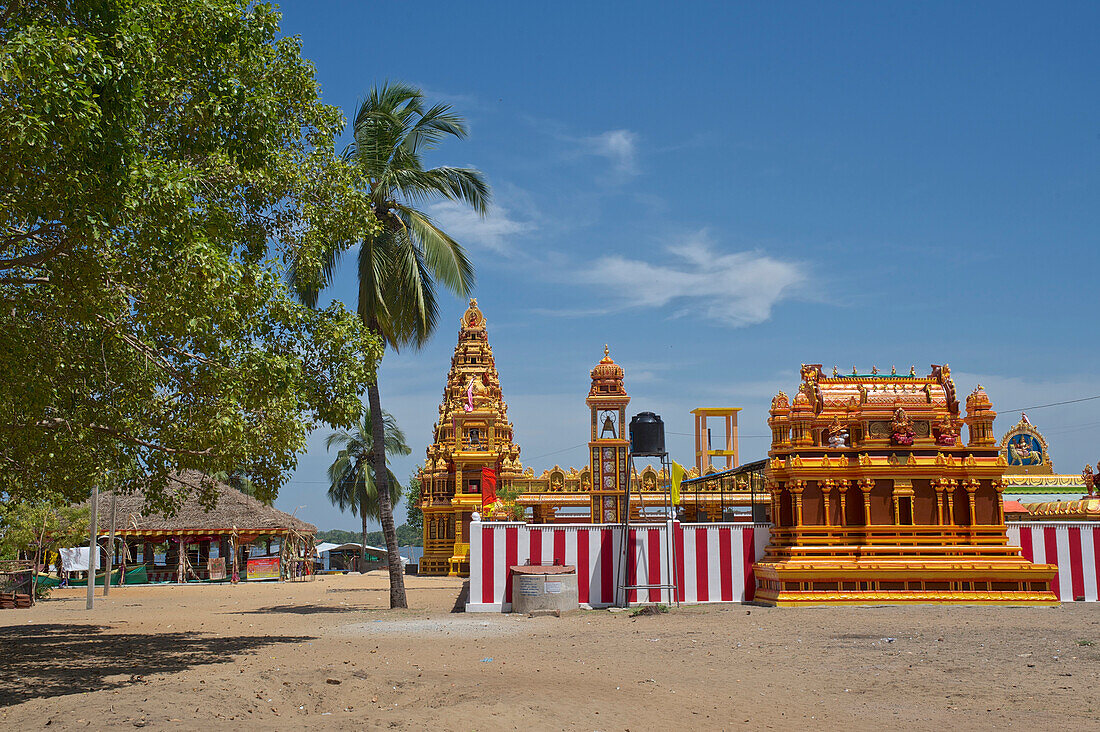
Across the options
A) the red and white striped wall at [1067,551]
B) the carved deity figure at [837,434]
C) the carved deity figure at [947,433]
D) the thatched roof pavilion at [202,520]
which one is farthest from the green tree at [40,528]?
the red and white striped wall at [1067,551]

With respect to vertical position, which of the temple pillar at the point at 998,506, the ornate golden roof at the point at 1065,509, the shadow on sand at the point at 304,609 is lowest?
the shadow on sand at the point at 304,609

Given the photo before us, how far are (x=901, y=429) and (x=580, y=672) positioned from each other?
12029mm

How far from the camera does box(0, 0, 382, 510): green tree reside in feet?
28.2

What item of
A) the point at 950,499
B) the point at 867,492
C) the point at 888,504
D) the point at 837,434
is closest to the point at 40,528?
the point at 837,434

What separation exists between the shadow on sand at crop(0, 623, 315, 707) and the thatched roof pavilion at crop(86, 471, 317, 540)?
2676 cm

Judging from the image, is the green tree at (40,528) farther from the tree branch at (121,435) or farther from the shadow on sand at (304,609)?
the tree branch at (121,435)

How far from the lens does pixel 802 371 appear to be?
21.2m

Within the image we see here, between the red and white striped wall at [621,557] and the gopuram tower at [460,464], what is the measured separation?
22.6 meters

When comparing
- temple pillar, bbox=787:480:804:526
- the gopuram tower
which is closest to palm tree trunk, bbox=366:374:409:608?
temple pillar, bbox=787:480:804:526

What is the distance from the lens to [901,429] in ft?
64.8

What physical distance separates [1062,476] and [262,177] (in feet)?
133

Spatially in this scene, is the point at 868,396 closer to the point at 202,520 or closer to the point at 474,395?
the point at 474,395

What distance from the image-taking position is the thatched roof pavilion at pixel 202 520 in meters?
42.8

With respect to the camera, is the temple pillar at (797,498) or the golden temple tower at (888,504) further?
the temple pillar at (797,498)
